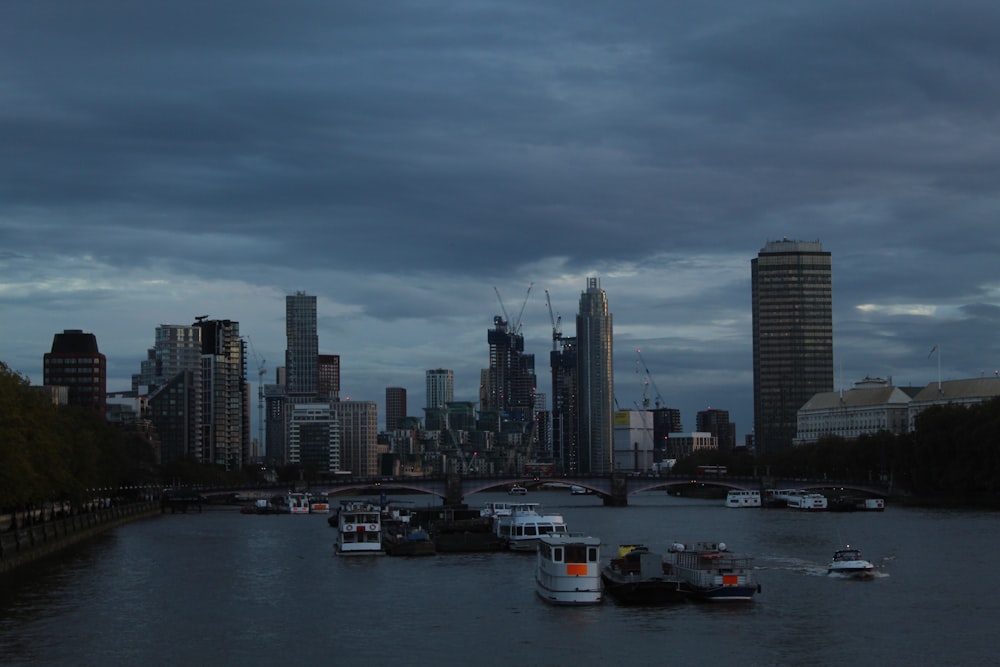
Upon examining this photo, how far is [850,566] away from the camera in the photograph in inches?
4035

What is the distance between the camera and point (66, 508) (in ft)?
606

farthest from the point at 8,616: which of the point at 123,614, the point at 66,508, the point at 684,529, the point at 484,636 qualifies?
the point at 66,508

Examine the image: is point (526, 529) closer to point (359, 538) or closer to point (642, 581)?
point (359, 538)

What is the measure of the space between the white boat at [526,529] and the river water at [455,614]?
9.15 feet

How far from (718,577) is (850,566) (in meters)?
20.7

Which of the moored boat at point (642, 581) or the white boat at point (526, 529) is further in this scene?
the white boat at point (526, 529)

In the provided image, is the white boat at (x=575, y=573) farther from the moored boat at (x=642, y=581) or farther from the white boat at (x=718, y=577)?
the white boat at (x=718, y=577)

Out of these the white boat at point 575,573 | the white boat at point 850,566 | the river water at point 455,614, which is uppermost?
the white boat at point 575,573

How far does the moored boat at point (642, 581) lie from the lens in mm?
84625

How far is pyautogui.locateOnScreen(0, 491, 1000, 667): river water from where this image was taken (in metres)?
69.8

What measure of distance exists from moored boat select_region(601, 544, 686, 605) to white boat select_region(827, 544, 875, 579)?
15.4 metres

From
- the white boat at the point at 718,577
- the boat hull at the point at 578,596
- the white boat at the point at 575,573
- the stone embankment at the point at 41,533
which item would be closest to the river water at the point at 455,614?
the boat hull at the point at 578,596

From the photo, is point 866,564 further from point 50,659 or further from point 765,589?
point 50,659

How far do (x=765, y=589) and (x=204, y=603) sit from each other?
114ft
